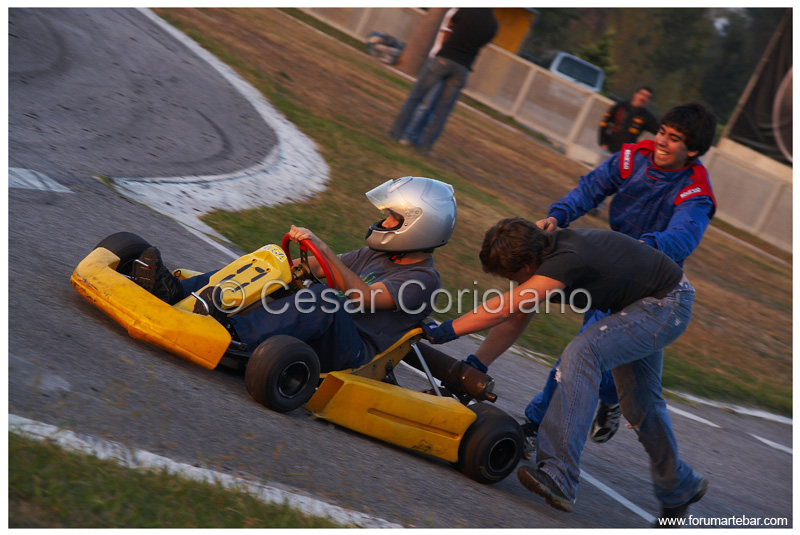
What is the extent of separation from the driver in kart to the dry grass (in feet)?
9.27

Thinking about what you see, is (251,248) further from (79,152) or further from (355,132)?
(355,132)

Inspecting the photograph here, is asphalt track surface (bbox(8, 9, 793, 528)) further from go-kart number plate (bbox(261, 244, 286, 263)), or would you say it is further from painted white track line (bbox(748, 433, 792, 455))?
go-kart number plate (bbox(261, 244, 286, 263))

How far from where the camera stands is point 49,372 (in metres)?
3.44

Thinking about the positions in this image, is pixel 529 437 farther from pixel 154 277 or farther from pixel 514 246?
pixel 154 277

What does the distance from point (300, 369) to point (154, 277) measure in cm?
89

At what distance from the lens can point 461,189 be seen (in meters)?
12.1

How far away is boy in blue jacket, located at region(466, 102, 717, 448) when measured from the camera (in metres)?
4.44

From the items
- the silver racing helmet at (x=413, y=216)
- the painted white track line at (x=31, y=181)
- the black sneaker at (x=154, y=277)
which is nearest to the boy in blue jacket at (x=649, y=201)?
the silver racing helmet at (x=413, y=216)

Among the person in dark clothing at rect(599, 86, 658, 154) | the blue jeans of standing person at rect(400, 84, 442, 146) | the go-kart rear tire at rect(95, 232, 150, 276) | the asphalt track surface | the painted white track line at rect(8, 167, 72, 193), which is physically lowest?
the painted white track line at rect(8, 167, 72, 193)

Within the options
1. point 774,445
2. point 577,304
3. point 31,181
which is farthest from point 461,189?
point 577,304

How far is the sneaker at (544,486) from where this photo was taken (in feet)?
12.9

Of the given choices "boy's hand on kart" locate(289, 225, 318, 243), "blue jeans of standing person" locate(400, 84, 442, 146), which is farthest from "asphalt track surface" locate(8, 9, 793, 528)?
"blue jeans of standing person" locate(400, 84, 442, 146)

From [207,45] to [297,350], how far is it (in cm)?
A: 1165

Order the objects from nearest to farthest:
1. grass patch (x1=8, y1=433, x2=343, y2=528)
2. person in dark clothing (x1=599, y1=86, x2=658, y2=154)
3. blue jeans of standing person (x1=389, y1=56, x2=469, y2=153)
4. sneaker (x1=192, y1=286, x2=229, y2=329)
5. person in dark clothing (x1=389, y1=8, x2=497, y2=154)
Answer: grass patch (x1=8, y1=433, x2=343, y2=528), sneaker (x1=192, y1=286, x2=229, y2=329), person in dark clothing (x1=389, y1=8, x2=497, y2=154), blue jeans of standing person (x1=389, y1=56, x2=469, y2=153), person in dark clothing (x1=599, y1=86, x2=658, y2=154)
